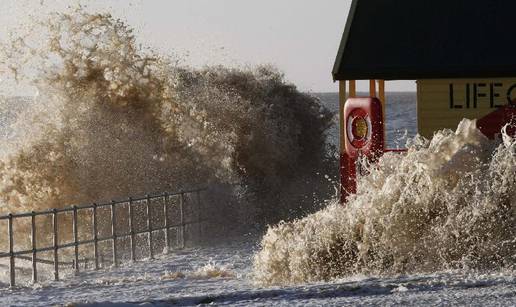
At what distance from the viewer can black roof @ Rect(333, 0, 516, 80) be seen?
1236 cm

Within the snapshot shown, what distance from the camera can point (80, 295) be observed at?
12.9m

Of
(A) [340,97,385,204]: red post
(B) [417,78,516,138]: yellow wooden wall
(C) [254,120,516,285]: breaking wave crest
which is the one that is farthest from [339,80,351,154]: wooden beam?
(B) [417,78,516,138]: yellow wooden wall

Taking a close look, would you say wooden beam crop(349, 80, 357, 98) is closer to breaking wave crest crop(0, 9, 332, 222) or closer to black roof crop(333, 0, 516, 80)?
black roof crop(333, 0, 516, 80)

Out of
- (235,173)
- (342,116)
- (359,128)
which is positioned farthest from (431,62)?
(235,173)

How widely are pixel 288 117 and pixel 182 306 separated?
16.4 meters

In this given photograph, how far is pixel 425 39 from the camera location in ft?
41.5

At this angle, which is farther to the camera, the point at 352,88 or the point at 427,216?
the point at 352,88

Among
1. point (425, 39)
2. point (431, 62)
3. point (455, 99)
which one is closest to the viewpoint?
point (455, 99)

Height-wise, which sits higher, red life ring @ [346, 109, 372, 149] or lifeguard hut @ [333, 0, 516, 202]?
lifeguard hut @ [333, 0, 516, 202]

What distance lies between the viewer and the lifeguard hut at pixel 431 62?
1182 centimetres

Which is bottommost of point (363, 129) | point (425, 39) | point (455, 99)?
point (363, 129)

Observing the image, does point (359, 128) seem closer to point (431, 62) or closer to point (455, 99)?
point (455, 99)

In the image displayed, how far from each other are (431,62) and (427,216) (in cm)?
170

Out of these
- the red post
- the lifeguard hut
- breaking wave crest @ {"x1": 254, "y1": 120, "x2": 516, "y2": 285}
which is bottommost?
breaking wave crest @ {"x1": 254, "y1": 120, "x2": 516, "y2": 285}
